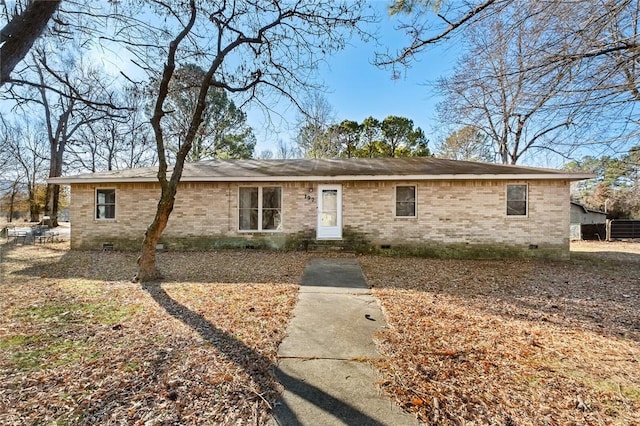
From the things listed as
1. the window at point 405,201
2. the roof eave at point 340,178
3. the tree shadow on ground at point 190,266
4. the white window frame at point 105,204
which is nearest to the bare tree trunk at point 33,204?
the roof eave at point 340,178

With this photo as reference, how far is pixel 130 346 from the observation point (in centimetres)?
319

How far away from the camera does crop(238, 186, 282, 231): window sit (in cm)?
1034

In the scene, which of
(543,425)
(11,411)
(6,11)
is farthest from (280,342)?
(6,11)

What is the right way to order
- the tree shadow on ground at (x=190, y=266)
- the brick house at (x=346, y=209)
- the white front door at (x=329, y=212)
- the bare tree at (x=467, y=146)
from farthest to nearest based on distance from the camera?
1. the bare tree at (x=467, y=146)
2. the white front door at (x=329, y=212)
3. the brick house at (x=346, y=209)
4. the tree shadow on ground at (x=190, y=266)

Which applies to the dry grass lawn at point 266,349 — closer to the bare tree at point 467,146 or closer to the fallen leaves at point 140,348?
the fallen leaves at point 140,348

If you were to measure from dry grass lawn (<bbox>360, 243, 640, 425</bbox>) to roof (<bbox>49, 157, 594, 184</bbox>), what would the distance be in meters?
3.85

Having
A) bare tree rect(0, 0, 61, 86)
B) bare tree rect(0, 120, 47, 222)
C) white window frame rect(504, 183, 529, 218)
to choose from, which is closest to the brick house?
white window frame rect(504, 183, 529, 218)

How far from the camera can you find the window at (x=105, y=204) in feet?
34.5

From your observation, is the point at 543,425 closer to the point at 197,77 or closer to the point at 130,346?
the point at 130,346

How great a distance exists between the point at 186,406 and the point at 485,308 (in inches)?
172

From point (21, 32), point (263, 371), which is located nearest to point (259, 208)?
point (21, 32)

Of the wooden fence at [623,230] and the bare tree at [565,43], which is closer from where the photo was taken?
the bare tree at [565,43]

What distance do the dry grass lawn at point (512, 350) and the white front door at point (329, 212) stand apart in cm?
391

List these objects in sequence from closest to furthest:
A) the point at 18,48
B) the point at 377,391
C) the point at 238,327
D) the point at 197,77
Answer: the point at 377,391 < the point at 18,48 < the point at 238,327 < the point at 197,77
